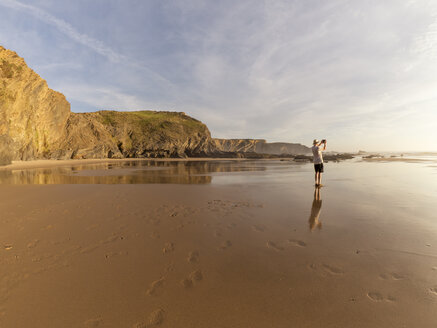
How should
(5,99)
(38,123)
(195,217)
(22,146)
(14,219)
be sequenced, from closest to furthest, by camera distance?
(14,219), (195,217), (5,99), (22,146), (38,123)

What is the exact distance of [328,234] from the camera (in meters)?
4.01

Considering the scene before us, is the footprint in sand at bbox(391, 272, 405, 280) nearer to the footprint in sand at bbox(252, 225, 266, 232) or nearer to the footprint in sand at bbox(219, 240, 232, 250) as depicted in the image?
the footprint in sand at bbox(252, 225, 266, 232)

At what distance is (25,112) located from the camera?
3002 centimetres

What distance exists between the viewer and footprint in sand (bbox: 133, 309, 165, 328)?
73.7 inches

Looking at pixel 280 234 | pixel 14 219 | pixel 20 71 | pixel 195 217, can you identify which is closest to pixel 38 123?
pixel 20 71

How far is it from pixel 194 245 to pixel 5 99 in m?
38.1

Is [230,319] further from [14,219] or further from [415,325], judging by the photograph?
[14,219]

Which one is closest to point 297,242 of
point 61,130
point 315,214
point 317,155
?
point 315,214

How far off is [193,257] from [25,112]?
42.7m

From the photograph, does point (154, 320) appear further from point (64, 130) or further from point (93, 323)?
point (64, 130)

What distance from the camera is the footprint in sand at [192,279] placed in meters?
2.51

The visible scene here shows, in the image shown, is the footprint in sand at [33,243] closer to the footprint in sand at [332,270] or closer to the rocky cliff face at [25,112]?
the footprint in sand at [332,270]

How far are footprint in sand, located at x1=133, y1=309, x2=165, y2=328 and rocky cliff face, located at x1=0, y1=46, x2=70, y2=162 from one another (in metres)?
36.2

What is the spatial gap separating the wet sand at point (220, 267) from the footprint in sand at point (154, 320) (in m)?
0.01
